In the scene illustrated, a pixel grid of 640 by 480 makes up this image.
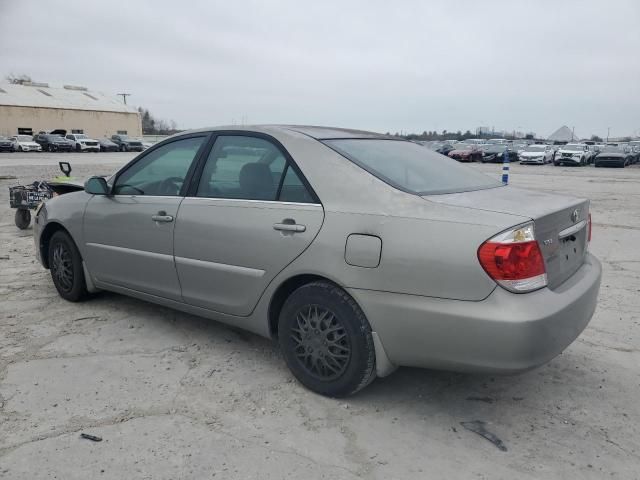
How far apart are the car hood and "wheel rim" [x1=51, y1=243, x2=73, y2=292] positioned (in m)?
3.21

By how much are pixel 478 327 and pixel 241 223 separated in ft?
4.95

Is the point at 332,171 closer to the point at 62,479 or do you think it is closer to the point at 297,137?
the point at 297,137

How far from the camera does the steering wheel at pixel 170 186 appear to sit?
3715mm

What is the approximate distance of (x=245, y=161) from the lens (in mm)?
3445

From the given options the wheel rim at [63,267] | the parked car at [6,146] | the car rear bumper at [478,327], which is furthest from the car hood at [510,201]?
the parked car at [6,146]

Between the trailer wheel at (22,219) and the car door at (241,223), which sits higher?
the car door at (241,223)

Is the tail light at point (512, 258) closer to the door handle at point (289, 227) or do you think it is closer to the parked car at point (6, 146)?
the door handle at point (289, 227)

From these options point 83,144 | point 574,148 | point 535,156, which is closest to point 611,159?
point 574,148

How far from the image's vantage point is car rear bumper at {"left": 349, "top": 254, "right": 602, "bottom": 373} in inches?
94.9

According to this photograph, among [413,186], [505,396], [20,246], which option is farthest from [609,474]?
[20,246]

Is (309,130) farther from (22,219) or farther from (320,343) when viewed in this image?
(22,219)

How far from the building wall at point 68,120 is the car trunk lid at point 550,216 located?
63.1 meters

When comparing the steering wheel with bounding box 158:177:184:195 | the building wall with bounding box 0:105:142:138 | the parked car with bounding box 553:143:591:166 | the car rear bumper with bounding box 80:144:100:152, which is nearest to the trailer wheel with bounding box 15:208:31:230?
the steering wheel with bounding box 158:177:184:195

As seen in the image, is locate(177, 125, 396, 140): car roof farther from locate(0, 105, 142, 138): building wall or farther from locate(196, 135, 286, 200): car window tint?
locate(0, 105, 142, 138): building wall
